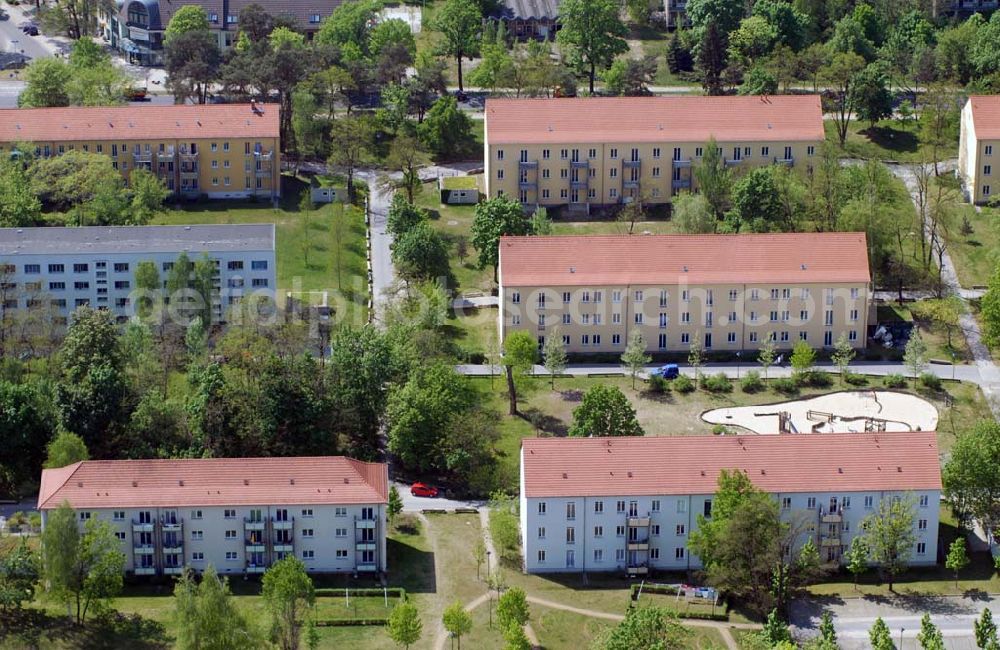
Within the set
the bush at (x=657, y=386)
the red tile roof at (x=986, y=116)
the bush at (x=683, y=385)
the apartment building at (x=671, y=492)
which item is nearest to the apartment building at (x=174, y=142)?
the bush at (x=657, y=386)

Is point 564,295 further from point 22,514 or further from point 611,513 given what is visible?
point 22,514

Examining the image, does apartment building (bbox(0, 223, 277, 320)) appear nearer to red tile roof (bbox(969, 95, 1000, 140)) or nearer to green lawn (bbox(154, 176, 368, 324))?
green lawn (bbox(154, 176, 368, 324))

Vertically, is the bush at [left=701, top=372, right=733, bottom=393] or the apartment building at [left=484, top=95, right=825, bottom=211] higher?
the apartment building at [left=484, top=95, right=825, bottom=211]

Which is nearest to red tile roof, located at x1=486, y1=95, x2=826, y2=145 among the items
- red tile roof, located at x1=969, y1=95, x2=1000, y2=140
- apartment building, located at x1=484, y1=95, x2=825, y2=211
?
apartment building, located at x1=484, y1=95, x2=825, y2=211

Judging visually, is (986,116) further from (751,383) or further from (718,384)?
(718,384)

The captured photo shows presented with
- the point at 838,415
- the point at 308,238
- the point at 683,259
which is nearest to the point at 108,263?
the point at 308,238

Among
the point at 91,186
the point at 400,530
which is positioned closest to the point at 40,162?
the point at 91,186
